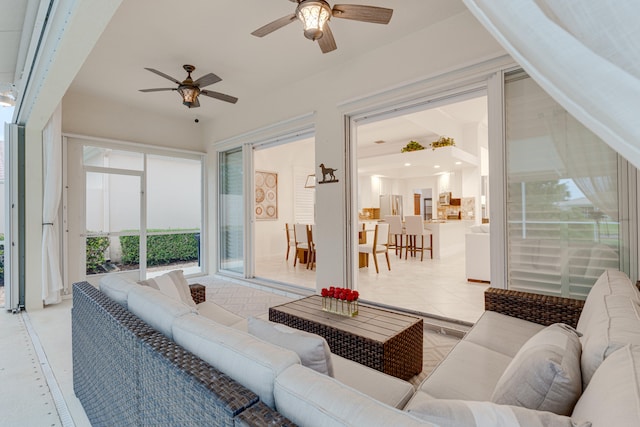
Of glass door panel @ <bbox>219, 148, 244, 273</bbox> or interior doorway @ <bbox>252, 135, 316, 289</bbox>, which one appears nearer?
glass door panel @ <bbox>219, 148, 244, 273</bbox>

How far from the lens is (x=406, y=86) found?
337 centimetres

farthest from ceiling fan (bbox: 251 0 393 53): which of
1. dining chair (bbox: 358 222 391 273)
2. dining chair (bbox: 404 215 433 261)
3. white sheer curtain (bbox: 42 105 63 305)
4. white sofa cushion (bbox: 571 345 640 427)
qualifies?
dining chair (bbox: 404 215 433 261)

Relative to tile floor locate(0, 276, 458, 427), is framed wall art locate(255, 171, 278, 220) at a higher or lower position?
higher

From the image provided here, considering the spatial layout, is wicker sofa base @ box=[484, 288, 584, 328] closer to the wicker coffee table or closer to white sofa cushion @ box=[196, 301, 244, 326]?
the wicker coffee table

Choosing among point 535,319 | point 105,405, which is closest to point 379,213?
→ point 535,319

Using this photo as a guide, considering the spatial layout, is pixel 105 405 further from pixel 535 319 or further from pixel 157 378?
pixel 535 319

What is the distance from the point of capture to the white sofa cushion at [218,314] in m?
2.21

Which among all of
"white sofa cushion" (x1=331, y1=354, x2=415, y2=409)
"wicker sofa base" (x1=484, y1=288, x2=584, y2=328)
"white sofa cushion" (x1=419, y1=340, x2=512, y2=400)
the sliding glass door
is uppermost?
the sliding glass door

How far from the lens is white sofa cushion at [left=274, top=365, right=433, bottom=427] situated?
0.66 metres

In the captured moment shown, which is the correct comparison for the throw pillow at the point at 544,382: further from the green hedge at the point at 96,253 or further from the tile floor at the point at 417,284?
the green hedge at the point at 96,253

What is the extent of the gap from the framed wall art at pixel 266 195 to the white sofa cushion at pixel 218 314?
5189mm

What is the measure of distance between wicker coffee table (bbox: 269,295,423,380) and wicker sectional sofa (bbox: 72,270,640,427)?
41 cm

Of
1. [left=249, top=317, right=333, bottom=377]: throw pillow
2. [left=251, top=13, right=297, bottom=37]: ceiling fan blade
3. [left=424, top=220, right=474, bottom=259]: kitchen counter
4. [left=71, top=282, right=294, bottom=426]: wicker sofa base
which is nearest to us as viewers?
[left=71, top=282, right=294, bottom=426]: wicker sofa base

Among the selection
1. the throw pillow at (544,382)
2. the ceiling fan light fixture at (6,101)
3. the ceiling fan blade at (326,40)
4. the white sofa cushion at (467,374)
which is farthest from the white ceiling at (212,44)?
the throw pillow at (544,382)
